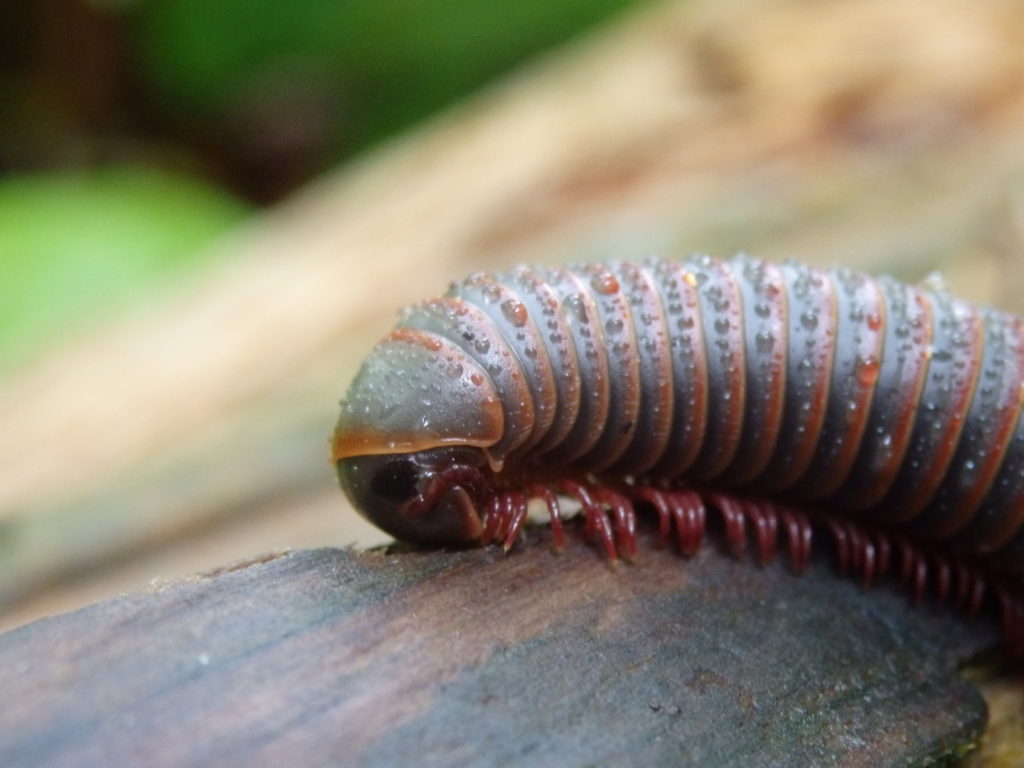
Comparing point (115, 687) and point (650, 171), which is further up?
point (650, 171)

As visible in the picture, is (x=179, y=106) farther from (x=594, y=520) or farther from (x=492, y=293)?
(x=594, y=520)

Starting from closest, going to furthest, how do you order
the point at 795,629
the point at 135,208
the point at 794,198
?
the point at 795,629 < the point at 794,198 < the point at 135,208

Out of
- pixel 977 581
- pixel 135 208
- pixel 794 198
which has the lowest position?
pixel 977 581

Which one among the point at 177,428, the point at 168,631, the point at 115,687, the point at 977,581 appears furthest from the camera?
the point at 177,428

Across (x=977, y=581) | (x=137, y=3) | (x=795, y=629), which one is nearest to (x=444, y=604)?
(x=795, y=629)

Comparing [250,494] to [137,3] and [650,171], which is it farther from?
[137,3]

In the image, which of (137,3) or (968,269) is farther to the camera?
(137,3)

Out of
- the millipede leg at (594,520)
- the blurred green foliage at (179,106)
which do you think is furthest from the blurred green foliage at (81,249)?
the millipede leg at (594,520)

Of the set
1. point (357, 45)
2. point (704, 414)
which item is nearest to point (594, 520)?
point (704, 414)
